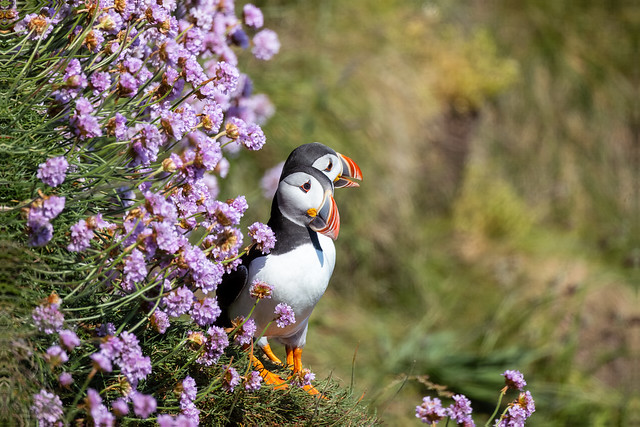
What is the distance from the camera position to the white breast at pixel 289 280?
190cm

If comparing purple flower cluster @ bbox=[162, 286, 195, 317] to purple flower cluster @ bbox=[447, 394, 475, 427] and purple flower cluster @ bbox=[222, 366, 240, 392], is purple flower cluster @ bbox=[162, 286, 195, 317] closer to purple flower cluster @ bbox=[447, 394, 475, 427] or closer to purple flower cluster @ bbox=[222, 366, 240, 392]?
purple flower cluster @ bbox=[222, 366, 240, 392]

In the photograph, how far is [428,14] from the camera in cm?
594

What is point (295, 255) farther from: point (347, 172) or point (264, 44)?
point (264, 44)

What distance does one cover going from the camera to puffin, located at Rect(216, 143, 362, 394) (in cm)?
191

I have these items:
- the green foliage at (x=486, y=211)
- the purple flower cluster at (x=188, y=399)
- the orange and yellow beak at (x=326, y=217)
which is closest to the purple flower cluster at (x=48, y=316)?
the purple flower cluster at (x=188, y=399)

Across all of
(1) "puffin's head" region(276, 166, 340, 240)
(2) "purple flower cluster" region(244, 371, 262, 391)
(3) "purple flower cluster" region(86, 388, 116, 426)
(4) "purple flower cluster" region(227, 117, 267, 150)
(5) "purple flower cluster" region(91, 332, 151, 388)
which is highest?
(1) "puffin's head" region(276, 166, 340, 240)

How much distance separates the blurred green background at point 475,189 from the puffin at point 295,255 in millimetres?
1285

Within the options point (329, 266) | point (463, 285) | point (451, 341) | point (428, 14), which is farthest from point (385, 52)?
point (329, 266)

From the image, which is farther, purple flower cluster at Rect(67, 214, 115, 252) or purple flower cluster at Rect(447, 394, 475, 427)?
purple flower cluster at Rect(447, 394, 475, 427)

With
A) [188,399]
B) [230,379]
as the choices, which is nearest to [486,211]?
[230,379]

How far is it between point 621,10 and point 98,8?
6.44m

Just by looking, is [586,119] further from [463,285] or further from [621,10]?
[463,285]

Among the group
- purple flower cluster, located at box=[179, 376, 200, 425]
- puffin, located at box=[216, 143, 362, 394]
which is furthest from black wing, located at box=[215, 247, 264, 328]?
purple flower cluster, located at box=[179, 376, 200, 425]

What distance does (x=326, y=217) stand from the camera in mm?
1960
